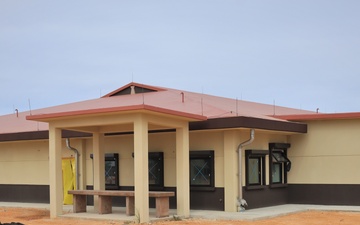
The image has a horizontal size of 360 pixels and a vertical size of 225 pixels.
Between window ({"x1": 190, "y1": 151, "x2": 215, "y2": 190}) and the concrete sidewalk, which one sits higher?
window ({"x1": 190, "y1": 151, "x2": 215, "y2": 190})

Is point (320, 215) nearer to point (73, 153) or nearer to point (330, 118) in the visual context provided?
point (330, 118)

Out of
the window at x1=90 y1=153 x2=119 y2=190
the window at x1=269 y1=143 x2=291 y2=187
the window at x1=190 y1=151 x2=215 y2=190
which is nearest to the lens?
the window at x1=190 y1=151 x2=215 y2=190

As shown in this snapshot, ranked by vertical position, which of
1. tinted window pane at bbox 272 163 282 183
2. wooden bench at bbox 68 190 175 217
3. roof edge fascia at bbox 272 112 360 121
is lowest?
wooden bench at bbox 68 190 175 217

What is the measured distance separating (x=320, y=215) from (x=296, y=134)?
362 centimetres

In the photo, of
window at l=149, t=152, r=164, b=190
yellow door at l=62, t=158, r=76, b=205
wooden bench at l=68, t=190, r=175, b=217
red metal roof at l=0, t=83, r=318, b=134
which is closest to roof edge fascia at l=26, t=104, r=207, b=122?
red metal roof at l=0, t=83, r=318, b=134

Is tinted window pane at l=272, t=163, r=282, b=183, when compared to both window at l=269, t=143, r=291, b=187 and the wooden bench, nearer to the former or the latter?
window at l=269, t=143, r=291, b=187

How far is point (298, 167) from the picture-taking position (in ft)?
64.6

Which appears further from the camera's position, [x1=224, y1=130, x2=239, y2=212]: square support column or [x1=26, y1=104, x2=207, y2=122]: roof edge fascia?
[x1=224, y1=130, x2=239, y2=212]: square support column

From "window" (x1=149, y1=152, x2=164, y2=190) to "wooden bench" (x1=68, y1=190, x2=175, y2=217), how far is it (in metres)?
1.97

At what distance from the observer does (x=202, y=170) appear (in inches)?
693

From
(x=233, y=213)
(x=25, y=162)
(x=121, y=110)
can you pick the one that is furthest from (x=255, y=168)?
(x=25, y=162)

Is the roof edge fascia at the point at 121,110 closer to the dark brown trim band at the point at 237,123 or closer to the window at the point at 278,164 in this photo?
the dark brown trim band at the point at 237,123

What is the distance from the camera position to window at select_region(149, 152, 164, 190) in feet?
59.7

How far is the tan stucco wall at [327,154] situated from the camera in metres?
18.8
